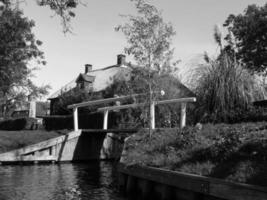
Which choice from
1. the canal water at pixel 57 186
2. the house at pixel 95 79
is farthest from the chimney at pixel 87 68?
the canal water at pixel 57 186

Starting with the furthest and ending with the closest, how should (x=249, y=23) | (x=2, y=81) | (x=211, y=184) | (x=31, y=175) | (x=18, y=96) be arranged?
(x=18, y=96) → (x=249, y=23) → (x=2, y=81) → (x=31, y=175) → (x=211, y=184)

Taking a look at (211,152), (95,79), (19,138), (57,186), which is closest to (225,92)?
(211,152)

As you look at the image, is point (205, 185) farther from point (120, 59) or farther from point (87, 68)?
point (87, 68)

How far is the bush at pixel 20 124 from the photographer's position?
125 feet

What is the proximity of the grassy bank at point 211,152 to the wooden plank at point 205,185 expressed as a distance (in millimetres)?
359

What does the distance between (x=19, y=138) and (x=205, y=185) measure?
19.9 meters

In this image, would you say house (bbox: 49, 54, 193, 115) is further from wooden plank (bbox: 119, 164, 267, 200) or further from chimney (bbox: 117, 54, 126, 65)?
wooden plank (bbox: 119, 164, 267, 200)

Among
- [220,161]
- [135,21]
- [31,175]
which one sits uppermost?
[135,21]

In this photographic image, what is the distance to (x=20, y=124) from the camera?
130ft

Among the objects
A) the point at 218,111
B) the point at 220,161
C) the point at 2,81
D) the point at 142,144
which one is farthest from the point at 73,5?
the point at 2,81

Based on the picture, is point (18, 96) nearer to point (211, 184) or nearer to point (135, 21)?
point (135, 21)

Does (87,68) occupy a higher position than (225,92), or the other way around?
(87,68)

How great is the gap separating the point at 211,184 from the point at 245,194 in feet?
3.44

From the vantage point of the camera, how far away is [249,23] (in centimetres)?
3559
